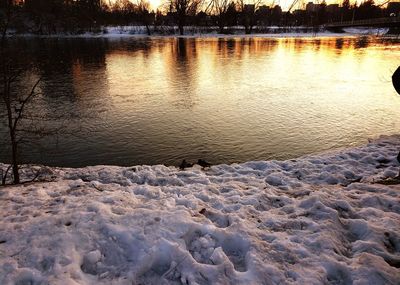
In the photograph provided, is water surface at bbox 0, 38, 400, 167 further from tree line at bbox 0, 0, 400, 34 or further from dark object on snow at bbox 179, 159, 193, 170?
tree line at bbox 0, 0, 400, 34

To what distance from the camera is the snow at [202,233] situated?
4.13 m

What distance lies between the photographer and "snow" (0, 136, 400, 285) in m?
4.13

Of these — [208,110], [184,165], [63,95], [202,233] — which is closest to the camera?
[202,233]

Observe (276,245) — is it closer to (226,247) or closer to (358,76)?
(226,247)

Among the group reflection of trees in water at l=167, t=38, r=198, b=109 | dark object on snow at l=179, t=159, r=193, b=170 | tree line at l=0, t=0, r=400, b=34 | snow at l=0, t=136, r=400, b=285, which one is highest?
tree line at l=0, t=0, r=400, b=34

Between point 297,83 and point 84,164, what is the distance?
15519mm

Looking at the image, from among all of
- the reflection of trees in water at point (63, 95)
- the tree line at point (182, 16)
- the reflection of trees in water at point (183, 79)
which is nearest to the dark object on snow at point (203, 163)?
the reflection of trees in water at point (63, 95)

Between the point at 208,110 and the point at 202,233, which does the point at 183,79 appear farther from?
the point at 202,233

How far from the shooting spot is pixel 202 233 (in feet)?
16.1

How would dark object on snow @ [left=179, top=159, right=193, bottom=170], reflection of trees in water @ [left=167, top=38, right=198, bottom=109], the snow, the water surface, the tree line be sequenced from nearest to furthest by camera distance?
the snow → dark object on snow @ [left=179, top=159, right=193, bottom=170] → the water surface → reflection of trees in water @ [left=167, top=38, right=198, bottom=109] → the tree line

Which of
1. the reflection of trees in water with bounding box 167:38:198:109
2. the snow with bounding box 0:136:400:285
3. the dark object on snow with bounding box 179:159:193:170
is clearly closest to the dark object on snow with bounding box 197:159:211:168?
the dark object on snow with bounding box 179:159:193:170

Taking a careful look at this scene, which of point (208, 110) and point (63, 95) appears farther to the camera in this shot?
point (63, 95)

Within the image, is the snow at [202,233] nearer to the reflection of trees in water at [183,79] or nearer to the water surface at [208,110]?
the water surface at [208,110]

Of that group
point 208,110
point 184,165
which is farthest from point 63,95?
point 184,165
